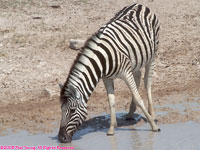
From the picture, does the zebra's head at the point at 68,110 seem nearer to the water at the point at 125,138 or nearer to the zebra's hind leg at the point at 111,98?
the water at the point at 125,138

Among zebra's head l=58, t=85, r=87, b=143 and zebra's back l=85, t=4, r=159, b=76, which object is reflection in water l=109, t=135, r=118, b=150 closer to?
zebra's head l=58, t=85, r=87, b=143

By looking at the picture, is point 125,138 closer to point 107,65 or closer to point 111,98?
point 111,98

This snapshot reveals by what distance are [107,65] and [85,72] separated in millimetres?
339

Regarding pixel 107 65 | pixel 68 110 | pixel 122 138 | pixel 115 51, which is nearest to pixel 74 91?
pixel 68 110

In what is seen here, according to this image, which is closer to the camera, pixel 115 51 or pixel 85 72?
pixel 85 72

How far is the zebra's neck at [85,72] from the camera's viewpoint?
22.8ft

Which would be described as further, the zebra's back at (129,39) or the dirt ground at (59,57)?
the dirt ground at (59,57)

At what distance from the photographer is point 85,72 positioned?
6.99 m

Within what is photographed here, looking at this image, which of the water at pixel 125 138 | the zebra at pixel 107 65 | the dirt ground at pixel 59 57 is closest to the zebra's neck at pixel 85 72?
the zebra at pixel 107 65

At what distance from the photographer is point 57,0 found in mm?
15797

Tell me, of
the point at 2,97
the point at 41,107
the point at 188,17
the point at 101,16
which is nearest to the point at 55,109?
the point at 41,107

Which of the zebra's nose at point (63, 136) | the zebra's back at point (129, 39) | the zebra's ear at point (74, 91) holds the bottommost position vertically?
the zebra's nose at point (63, 136)

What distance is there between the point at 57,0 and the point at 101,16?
6.83ft

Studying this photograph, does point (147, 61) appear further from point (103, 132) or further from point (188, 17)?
point (188, 17)
